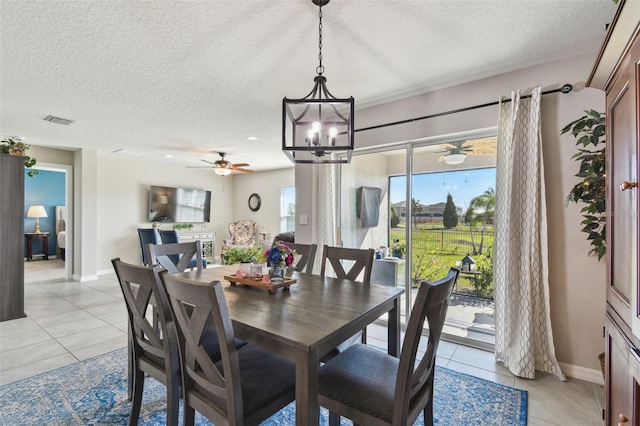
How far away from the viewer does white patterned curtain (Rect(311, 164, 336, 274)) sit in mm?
3838

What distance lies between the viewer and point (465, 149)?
312 cm

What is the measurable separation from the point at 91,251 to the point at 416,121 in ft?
20.7

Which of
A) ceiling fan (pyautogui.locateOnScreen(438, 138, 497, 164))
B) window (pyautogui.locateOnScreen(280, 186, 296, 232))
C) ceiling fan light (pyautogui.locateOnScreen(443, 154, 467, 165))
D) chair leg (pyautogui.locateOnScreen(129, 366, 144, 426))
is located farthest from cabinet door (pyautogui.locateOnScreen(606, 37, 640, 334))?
window (pyautogui.locateOnScreen(280, 186, 296, 232))

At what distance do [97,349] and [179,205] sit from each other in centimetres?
498

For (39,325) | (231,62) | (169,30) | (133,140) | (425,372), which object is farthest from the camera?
(133,140)

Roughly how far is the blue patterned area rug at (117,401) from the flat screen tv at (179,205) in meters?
5.05

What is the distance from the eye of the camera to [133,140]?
5.09 meters

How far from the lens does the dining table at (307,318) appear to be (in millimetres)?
1189

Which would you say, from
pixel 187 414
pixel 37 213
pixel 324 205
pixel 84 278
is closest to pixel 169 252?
pixel 187 414

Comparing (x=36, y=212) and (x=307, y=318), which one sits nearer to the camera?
(x=307, y=318)

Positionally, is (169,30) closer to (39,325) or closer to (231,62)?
(231,62)

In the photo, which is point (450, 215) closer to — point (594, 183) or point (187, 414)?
point (594, 183)

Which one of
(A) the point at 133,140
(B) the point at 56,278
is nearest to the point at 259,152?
(A) the point at 133,140

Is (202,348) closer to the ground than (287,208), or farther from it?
closer to the ground
